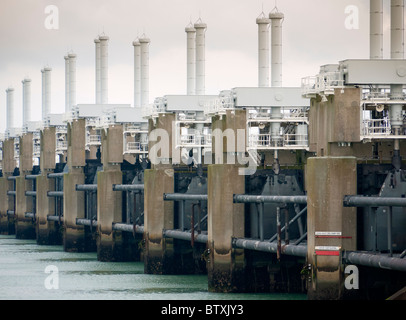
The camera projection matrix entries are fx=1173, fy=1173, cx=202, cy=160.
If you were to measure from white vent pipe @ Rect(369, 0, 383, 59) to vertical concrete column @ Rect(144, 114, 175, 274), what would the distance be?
19216mm

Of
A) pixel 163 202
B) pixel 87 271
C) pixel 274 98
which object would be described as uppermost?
pixel 274 98

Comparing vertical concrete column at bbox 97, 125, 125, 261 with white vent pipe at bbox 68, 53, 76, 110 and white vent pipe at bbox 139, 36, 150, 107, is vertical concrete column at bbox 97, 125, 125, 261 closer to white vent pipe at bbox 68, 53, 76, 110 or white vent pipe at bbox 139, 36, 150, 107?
white vent pipe at bbox 139, 36, 150, 107

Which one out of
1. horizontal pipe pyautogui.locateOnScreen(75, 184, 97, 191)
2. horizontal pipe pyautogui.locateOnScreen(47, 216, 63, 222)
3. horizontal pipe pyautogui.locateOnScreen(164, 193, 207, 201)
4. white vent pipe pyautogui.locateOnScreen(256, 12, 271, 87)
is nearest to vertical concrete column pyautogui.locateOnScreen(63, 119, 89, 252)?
horizontal pipe pyautogui.locateOnScreen(75, 184, 97, 191)

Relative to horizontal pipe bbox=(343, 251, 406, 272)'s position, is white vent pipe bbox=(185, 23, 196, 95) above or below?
above

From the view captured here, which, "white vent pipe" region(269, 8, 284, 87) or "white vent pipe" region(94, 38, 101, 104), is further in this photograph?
"white vent pipe" region(94, 38, 101, 104)

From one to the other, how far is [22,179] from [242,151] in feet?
194

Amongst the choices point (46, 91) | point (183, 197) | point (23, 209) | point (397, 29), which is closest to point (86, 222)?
point (183, 197)

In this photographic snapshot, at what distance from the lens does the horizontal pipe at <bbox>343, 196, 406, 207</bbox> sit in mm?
47619

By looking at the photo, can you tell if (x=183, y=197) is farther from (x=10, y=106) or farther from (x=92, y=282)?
(x=10, y=106)

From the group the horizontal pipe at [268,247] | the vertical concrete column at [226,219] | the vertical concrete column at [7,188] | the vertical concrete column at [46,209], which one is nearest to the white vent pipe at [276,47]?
the vertical concrete column at [226,219]
